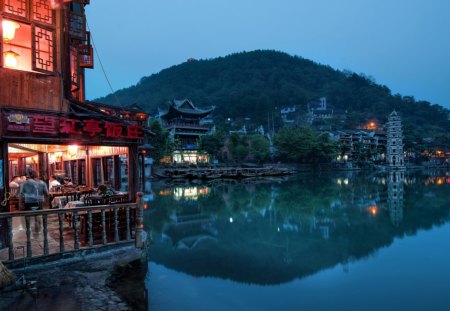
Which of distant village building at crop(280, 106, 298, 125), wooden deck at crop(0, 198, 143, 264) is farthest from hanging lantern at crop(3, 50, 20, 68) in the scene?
distant village building at crop(280, 106, 298, 125)

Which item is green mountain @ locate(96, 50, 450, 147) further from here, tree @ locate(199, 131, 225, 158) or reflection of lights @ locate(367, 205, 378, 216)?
reflection of lights @ locate(367, 205, 378, 216)

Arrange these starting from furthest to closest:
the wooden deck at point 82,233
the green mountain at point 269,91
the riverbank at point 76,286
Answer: the green mountain at point 269,91, the wooden deck at point 82,233, the riverbank at point 76,286

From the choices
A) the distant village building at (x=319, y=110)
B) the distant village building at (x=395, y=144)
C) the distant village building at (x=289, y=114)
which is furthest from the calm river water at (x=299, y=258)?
the distant village building at (x=319, y=110)

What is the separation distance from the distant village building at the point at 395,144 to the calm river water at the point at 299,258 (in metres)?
49.8

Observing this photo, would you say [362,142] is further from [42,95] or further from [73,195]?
[42,95]

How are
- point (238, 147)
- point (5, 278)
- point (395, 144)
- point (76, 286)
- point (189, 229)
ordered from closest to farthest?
point (5, 278), point (76, 286), point (189, 229), point (238, 147), point (395, 144)

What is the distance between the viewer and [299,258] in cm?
964

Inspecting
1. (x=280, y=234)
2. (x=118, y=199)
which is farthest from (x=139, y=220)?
(x=280, y=234)

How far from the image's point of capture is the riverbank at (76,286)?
4984 millimetres

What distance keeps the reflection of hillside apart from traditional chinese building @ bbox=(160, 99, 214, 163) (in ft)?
96.0

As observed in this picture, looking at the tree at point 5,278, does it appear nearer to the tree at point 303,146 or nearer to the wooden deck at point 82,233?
the wooden deck at point 82,233

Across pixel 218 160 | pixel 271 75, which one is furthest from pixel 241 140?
pixel 271 75

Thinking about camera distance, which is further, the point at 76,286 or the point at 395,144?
the point at 395,144

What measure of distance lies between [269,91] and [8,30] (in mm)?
99948
